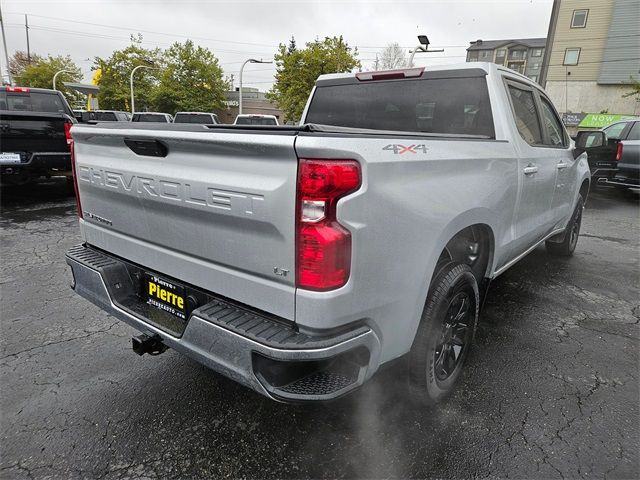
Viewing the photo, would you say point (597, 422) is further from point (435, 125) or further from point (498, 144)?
point (435, 125)

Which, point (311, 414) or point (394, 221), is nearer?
point (394, 221)

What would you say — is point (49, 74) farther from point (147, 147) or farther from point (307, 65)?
point (147, 147)

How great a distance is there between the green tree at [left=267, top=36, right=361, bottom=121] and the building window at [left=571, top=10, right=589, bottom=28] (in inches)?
803

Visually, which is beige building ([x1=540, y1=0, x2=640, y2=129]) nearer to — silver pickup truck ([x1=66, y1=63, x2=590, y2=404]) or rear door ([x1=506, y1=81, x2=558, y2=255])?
rear door ([x1=506, y1=81, x2=558, y2=255])

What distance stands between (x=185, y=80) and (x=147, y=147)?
49680mm

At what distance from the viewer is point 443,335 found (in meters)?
2.43

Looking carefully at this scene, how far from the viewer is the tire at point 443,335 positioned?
7.27 feet

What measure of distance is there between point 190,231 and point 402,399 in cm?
160

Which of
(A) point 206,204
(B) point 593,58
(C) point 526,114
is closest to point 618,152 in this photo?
(C) point 526,114

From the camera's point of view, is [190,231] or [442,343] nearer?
[190,231]

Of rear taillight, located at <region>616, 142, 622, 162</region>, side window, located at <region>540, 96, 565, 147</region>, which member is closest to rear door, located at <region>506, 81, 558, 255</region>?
side window, located at <region>540, 96, 565, 147</region>

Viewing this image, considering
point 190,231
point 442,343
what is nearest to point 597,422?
point 442,343

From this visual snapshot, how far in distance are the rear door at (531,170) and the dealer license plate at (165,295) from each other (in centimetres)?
242

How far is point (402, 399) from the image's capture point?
2535mm
